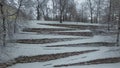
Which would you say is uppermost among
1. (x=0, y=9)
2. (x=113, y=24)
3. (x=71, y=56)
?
(x=0, y=9)

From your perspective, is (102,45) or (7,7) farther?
(102,45)

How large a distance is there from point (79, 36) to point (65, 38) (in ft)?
14.6

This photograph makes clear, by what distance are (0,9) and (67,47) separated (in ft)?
37.6

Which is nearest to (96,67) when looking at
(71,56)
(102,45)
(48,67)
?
(48,67)

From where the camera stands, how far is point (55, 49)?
29625 mm

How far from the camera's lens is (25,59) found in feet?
81.9

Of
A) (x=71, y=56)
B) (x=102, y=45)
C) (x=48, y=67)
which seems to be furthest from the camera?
(x=102, y=45)

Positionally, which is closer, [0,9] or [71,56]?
[0,9]

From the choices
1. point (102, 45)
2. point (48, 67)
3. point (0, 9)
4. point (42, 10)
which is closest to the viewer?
point (48, 67)

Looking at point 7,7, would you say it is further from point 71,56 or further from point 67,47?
point 67,47

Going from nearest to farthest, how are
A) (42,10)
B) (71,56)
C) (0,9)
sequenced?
(0,9)
(71,56)
(42,10)

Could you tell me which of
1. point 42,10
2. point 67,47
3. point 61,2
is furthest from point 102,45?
point 42,10

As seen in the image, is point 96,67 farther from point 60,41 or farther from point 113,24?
point 60,41

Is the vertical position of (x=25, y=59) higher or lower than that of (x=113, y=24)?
lower
